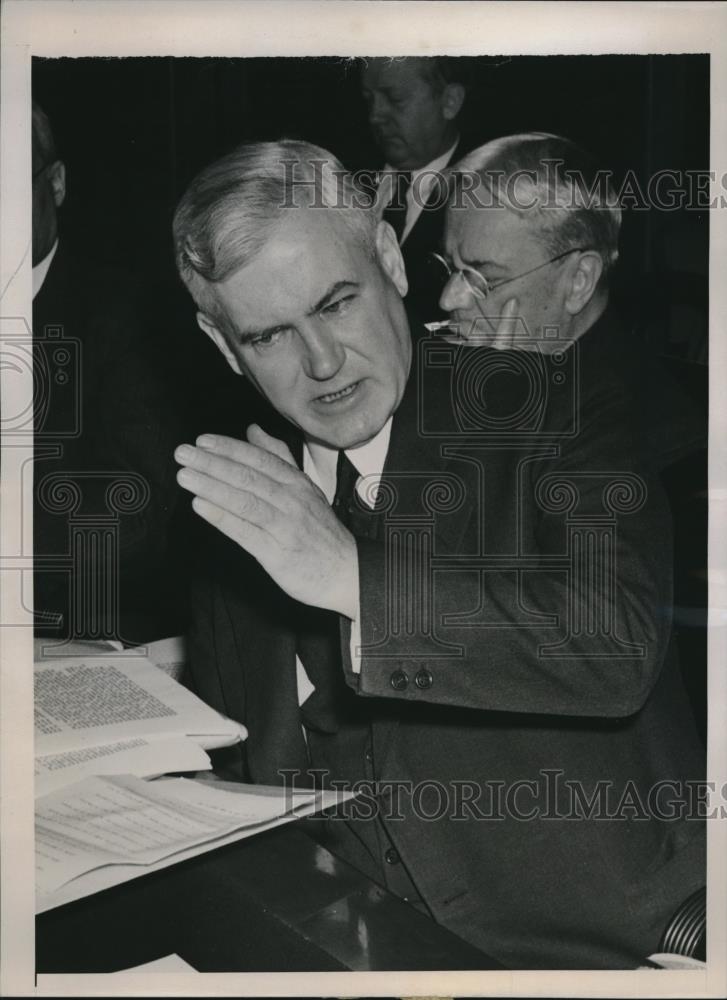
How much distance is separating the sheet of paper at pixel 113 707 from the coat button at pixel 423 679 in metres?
0.28

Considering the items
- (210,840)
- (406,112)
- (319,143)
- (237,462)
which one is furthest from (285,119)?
(210,840)

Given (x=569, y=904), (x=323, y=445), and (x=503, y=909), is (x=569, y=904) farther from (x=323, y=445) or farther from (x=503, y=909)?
(x=323, y=445)

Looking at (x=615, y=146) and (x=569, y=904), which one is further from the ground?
(x=615, y=146)

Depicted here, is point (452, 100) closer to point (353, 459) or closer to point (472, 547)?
point (353, 459)

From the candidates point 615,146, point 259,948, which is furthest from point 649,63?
point 259,948

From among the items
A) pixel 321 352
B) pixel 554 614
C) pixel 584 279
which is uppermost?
pixel 584 279

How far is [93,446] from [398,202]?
22.8 inches

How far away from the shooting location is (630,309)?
1573 mm

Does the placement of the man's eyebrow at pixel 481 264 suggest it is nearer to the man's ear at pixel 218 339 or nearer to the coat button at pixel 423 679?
the man's ear at pixel 218 339

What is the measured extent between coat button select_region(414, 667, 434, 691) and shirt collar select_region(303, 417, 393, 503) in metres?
0.27

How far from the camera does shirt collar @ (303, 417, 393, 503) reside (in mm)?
1614

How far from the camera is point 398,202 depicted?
157 centimetres

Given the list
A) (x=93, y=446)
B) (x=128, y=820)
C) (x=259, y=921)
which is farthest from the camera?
(x=93, y=446)

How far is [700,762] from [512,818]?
297mm
